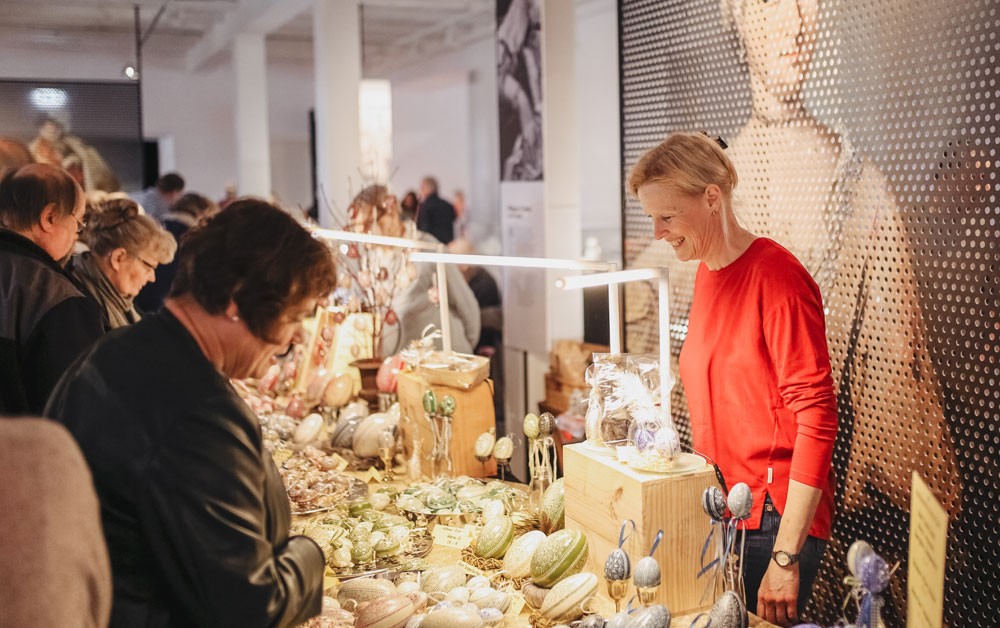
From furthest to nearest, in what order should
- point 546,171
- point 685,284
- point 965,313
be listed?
point 546,171 < point 685,284 < point 965,313

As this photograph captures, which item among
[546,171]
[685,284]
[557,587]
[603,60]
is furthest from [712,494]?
[603,60]

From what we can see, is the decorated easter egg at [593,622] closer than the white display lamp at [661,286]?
Yes

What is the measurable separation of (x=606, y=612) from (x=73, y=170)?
684 cm

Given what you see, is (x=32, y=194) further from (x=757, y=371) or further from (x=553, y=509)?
(x=757, y=371)

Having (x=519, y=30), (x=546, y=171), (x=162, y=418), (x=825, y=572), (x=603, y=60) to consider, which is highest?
(x=603, y=60)

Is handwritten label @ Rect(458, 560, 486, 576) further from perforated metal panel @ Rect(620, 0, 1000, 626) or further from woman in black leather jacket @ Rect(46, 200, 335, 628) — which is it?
perforated metal panel @ Rect(620, 0, 1000, 626)

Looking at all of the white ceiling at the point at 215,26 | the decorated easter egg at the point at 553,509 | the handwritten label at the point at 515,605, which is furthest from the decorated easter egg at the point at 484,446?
the white ceiling at the point at 215,26

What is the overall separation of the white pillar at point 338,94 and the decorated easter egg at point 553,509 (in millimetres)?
6210

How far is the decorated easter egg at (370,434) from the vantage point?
3078 mm

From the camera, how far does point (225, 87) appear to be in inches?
663

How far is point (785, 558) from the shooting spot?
1938 mm

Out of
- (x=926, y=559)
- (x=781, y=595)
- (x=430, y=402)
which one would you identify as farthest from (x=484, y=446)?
(x=926, y=559)

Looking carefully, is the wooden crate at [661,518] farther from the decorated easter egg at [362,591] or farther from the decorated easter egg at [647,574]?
the decorated easter egg at [362,591]

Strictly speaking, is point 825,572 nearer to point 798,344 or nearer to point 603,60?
point 798,344
